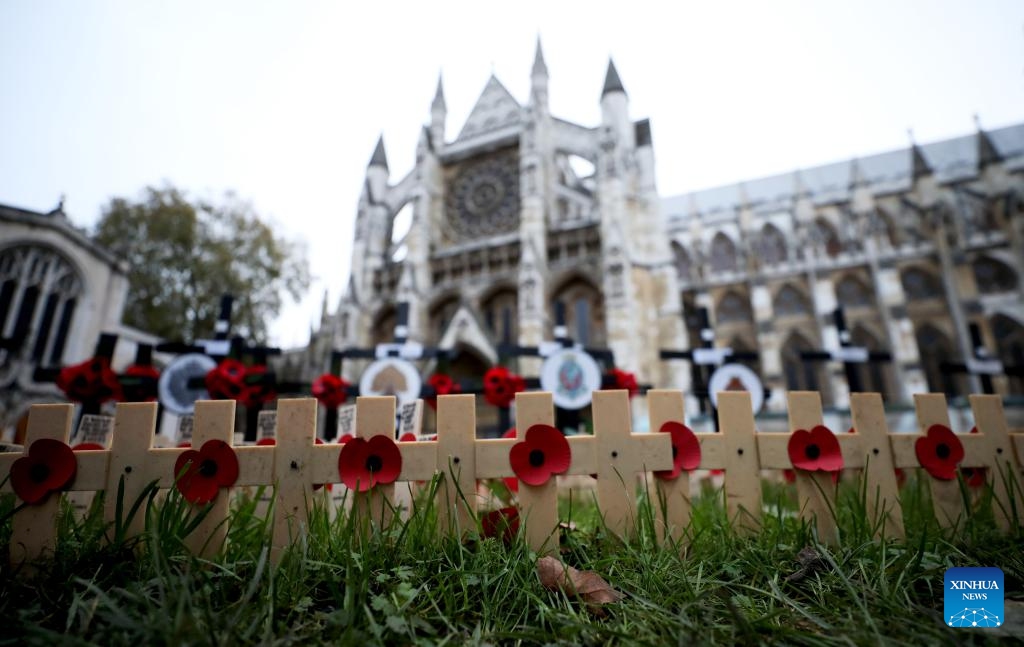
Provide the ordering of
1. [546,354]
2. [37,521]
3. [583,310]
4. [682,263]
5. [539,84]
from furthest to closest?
[682,263] → [539,84] → [583,310] → [546,354] → [37,521]

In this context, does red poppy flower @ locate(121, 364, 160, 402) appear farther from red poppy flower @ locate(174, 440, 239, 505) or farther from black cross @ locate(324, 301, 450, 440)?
red poppy flower @ locate(174, 440, 239, 505)

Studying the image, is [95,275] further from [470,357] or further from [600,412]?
[600,412]

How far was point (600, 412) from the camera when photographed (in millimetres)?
2031

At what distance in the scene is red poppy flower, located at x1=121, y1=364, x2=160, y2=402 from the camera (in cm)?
534

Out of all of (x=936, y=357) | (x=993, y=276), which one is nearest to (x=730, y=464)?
(x=936, y=357)

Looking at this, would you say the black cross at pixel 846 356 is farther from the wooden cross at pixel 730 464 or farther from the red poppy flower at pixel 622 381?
the wooden cross at pixel 730 464

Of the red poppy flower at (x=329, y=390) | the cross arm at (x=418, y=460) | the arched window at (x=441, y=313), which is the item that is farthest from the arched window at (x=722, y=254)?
the cross arm at (x=418, y=460)

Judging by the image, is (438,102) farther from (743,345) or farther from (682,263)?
(743,345)

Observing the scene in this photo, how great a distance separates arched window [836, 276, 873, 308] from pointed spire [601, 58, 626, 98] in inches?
674

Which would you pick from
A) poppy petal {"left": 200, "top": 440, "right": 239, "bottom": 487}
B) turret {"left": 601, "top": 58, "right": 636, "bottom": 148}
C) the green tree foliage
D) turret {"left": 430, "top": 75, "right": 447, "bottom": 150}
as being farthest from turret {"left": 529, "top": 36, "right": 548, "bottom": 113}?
poppy petal {"left": 200, "top": 440, "right": 239, "bottom": 487}

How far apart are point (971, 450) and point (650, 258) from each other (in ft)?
53.3

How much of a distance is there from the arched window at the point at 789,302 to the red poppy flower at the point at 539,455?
96.9 ft

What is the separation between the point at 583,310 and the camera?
62.1 feet

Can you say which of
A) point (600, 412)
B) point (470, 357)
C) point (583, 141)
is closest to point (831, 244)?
point (583, 141)
